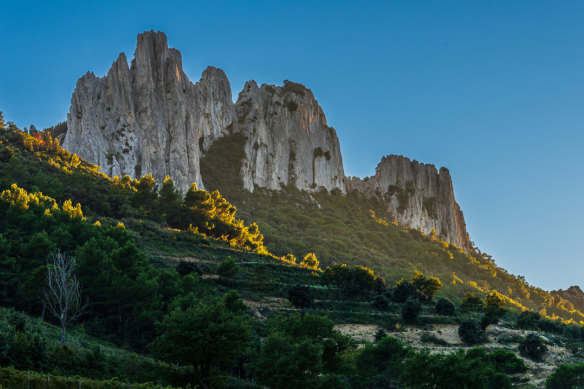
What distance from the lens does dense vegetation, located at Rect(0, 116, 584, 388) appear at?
2855 centimetres

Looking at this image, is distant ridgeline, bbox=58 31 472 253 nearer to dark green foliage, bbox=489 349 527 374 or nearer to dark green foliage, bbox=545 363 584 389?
dark green foliage, bbox=489 349 527 374

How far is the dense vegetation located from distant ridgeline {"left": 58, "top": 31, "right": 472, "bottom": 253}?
17153mm

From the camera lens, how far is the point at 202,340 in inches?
1112

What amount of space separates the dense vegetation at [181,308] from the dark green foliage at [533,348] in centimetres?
21

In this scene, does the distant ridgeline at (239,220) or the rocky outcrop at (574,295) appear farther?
the rocky outcrop at (574,295)

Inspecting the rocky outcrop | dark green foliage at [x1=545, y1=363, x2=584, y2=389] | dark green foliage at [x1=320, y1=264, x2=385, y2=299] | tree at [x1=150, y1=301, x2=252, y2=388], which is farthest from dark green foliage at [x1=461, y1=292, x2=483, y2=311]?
the rocky outcrop

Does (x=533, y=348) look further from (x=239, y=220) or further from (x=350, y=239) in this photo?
(x=350, y=239)

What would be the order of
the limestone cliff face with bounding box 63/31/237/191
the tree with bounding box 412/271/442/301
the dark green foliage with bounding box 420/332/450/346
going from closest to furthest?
1. the dark green foliage with bounding box 420/332/450/346
2. the tree with bounding box 412/271/442/301
3. the limestone cliff face with bounding box 63/31/237/191

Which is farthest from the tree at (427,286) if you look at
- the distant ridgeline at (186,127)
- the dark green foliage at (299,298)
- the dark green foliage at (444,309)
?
the distant ridgeline at (186,127)

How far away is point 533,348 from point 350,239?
90082mm

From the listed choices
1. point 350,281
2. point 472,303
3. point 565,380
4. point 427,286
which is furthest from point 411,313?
point 472,303

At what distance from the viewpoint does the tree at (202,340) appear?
28391 millimetres

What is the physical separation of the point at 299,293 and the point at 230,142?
10679 cm

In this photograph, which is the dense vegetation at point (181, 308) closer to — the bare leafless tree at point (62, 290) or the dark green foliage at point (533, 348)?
the dark green foliage at point (533, 348)
